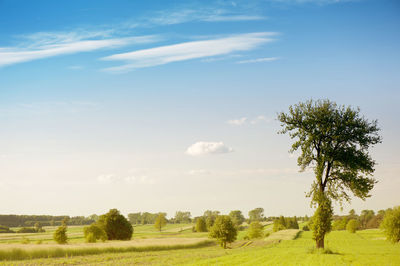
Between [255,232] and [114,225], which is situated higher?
[114,225]

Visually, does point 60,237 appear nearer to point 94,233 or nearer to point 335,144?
point 94,233

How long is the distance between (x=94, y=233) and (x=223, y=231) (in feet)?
84.2

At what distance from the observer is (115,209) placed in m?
79.6

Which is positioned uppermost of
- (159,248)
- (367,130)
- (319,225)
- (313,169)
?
(367,130)

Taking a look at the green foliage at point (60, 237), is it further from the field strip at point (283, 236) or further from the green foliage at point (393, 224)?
the green foliage at point (393, 224)

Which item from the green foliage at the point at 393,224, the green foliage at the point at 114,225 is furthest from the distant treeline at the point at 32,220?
Result: the green foliage at the point at 393,224

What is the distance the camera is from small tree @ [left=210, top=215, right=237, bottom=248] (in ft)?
226

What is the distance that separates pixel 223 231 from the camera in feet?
225

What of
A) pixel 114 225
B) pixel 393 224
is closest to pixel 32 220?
pixel 114 225

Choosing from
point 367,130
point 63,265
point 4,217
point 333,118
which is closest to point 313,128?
point 333,118

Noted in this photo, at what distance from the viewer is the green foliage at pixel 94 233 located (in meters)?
70.0

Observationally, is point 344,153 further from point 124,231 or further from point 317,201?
point 124,231

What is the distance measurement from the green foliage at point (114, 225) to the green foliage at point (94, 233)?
274 cm

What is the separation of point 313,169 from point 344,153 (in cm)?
339
